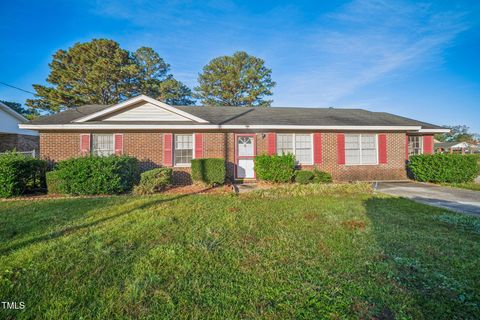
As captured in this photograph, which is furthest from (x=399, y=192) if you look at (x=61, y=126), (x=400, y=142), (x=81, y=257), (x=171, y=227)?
(x=61, y=126)

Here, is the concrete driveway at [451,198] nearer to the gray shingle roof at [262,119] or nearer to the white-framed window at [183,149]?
the gray shingle roof at [262,119]

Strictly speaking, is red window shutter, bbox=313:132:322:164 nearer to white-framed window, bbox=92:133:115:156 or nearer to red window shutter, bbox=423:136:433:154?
red window shutter, bbox=423:136:433:154

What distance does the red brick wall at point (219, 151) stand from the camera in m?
9.53

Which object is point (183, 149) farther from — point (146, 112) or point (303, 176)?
point (303, 176)

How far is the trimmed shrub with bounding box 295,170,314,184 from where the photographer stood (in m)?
9.55

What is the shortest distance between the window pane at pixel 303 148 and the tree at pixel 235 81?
18.8 metres

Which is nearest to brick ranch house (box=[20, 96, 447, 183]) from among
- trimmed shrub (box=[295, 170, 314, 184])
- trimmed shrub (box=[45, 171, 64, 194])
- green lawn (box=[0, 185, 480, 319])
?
trimmed shrub (box=[295, 170, 314, 184])

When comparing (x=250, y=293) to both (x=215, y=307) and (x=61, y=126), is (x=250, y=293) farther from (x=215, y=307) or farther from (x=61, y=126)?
(x=61, y=126)

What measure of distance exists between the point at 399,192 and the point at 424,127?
19.6ft

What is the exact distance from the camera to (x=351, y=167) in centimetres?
1092

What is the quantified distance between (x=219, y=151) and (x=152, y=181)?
11.8 ft

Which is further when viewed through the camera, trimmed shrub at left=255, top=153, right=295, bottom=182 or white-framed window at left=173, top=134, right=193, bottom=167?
white-framed window at left=173, top=134, right=193, bottom=167

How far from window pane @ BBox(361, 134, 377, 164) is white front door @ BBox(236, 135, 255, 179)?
19.3 ft

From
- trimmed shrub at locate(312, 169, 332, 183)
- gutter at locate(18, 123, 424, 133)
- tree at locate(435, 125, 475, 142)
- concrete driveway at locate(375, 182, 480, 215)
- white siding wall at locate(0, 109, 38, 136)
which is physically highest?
tree at locate(435, 125, 475, 142)
